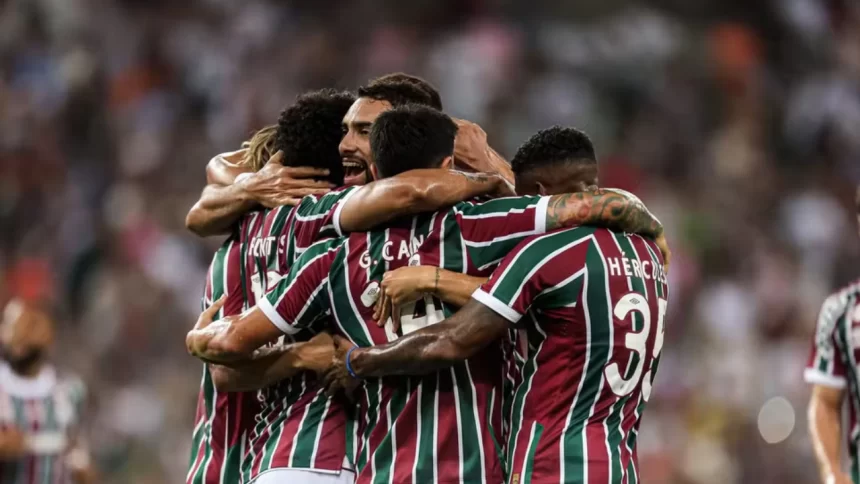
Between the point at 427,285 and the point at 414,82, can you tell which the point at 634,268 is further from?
the point at 414,82

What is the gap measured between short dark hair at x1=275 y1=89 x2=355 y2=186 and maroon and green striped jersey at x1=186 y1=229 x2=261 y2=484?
0.99 ft

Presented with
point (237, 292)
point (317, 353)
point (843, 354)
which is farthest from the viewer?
point (843, 354)

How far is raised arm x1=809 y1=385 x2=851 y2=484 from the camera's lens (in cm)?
548

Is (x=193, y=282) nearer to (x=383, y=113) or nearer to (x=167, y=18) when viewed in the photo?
(x=167, y=18)

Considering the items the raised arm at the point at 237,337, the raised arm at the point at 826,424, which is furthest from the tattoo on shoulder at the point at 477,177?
the raised arm at the point at 826,424

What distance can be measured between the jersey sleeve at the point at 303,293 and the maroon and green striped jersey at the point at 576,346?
1.98 ft

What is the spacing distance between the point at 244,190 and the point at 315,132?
1.24 feet

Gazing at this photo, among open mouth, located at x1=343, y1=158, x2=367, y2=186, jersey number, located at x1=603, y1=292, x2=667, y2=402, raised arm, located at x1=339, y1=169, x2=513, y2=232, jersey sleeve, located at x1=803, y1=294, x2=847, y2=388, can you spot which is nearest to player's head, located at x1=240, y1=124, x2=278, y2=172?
open mouth, located at x1=343, y1=158, x2=367, y2=186

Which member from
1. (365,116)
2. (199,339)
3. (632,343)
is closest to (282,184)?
(365,116)

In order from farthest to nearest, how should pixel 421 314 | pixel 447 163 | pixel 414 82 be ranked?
pixel 414 82, pixel 447 163, pixel 421 314

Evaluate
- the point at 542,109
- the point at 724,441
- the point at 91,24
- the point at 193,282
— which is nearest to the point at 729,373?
the point at 724,441

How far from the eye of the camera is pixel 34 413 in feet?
27.0

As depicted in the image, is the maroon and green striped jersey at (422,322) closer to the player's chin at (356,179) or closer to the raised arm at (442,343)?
the raised arm at (442,343)

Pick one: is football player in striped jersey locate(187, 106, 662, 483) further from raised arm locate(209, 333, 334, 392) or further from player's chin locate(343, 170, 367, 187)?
player's chin locate(343, 170, 367, 187)
